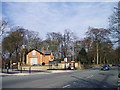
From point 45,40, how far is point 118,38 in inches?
1839

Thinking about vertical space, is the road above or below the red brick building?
below

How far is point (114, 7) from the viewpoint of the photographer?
4153cm

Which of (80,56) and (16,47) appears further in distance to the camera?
(80,56)

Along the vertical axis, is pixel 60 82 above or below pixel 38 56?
below

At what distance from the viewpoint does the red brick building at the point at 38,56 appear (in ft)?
256

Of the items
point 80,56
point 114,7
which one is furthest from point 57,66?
point 114,7

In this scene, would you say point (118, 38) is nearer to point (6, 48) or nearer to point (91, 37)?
point (91, 37)

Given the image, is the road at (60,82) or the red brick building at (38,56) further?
the red brick building at (38,56)

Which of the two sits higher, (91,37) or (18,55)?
(91,37)

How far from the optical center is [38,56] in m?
79.2

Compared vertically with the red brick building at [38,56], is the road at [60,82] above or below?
below

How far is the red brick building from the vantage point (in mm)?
78000

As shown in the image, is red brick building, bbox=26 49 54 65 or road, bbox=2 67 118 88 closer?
road, bbox=2 67 118 88

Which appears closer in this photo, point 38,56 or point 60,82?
point 60,82
